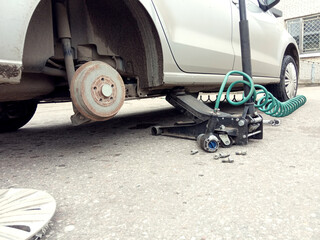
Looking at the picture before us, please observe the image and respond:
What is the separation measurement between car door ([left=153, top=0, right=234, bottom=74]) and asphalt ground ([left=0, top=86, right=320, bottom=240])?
0.64m

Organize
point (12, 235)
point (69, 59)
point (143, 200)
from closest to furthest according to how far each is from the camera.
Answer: point (12, 235), point (143, 200), point (69, 59)

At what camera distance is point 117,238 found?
2.57ft

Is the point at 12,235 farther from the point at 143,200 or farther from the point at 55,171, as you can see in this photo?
the point at 55,171

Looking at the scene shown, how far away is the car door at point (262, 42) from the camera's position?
2514 millimetres

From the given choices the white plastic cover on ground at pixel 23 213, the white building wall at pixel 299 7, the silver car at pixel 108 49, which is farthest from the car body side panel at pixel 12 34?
the white building wall at pixel 299 7

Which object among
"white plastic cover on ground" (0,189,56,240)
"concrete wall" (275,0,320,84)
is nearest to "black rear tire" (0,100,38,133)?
"white plastic cover on ground" (0,189,56,240)

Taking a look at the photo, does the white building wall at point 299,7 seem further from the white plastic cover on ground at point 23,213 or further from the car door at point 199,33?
the white plastic cover on ground at point 23,213

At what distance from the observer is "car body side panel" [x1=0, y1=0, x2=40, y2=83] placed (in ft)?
3.39

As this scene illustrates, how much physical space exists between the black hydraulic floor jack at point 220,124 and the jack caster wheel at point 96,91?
0.57m

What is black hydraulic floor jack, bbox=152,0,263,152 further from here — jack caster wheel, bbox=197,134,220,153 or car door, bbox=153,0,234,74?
car door, bbox=153,0,234,74

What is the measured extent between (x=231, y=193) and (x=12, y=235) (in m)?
0.77

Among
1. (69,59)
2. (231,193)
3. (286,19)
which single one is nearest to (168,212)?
(231,193)

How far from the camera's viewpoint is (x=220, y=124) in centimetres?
168

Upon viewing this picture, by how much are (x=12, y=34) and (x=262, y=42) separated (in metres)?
2.59
